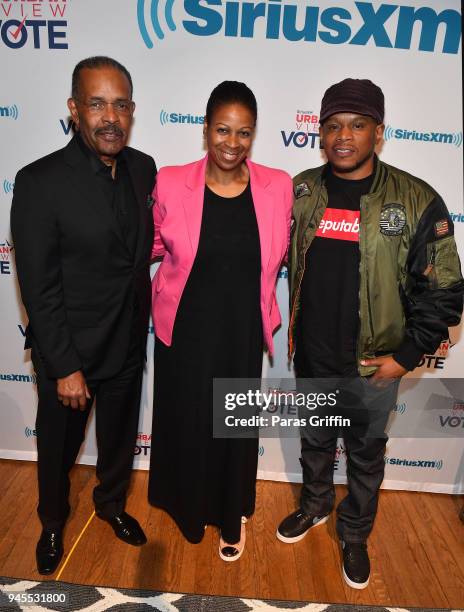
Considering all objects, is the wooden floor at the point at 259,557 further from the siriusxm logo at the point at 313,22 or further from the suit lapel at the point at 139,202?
the siriusxm logo at the point at 313,22

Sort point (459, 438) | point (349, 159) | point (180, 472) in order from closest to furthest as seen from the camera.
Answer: point (349, 159), point (180, 472), point (459, 438)

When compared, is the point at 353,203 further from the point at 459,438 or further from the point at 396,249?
the point at 459,438

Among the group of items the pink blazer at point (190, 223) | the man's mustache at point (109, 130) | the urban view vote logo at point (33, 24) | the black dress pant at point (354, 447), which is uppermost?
the urban view vote logo at point (33, 24)

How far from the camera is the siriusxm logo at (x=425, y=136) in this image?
2385mm

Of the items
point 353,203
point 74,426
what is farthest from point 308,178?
point 74,426

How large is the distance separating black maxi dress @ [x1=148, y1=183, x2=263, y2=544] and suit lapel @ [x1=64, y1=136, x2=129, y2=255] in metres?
0.38

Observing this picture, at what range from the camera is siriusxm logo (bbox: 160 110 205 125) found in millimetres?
2410

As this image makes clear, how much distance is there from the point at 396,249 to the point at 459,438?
163cm

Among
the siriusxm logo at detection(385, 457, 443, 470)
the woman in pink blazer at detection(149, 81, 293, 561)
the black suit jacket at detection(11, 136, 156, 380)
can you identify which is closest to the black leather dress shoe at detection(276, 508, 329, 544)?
the woman in pink blazer at detection(149, 81, 293, 561)

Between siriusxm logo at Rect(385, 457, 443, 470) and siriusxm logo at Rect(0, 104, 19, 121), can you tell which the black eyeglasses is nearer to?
siriusxm logo at Rect(0, 104, 19, 121)

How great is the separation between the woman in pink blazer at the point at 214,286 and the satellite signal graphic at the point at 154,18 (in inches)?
25.4

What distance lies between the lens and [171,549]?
8.11 feet

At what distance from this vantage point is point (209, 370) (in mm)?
2133

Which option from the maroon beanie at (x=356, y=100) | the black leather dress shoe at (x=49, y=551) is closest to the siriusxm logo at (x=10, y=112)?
the maroon beanie at (x=356, y=100)
